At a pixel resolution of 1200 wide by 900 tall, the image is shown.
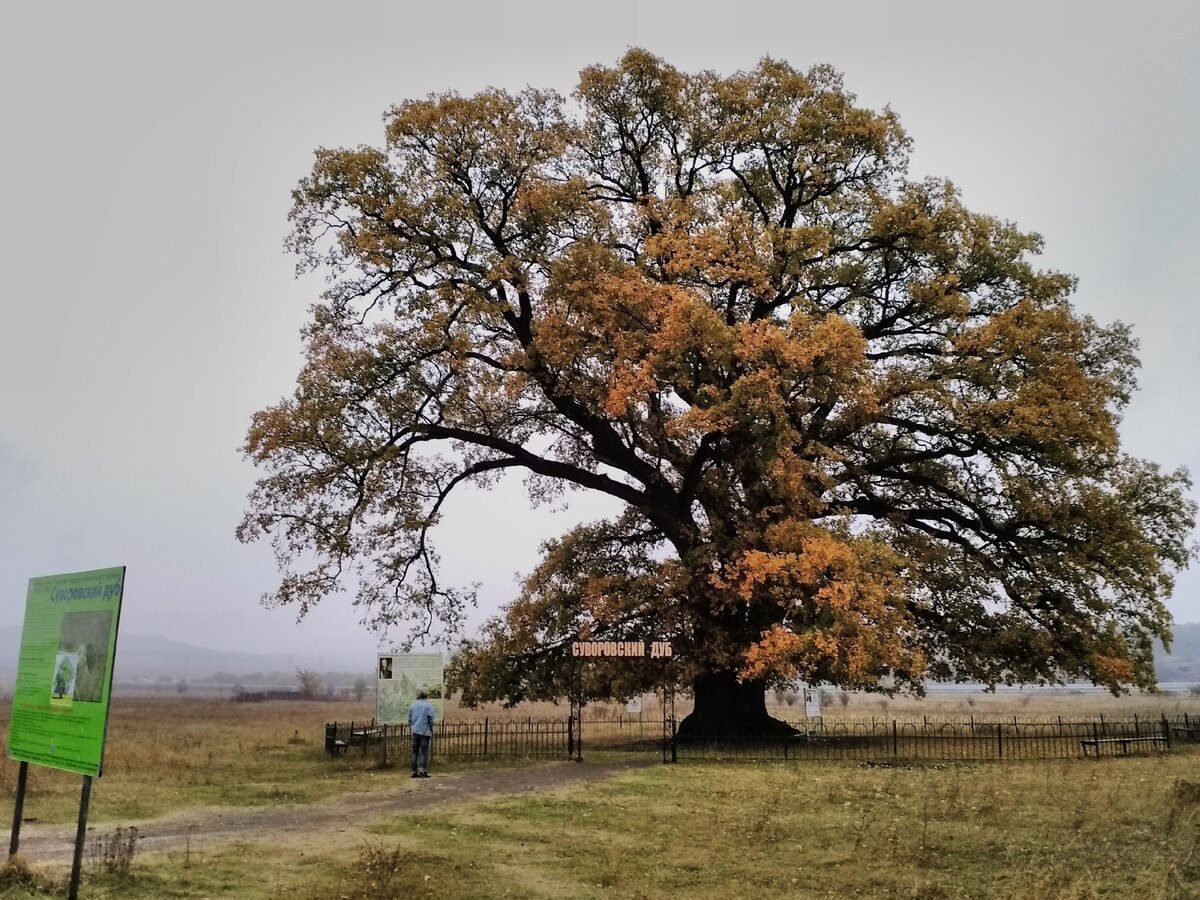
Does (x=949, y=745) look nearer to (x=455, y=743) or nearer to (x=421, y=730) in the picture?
(x=455, y=743)

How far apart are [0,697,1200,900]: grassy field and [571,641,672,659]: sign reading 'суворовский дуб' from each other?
11.2 ft

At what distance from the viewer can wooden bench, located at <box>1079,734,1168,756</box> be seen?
1961 cm

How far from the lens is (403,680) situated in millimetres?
19016

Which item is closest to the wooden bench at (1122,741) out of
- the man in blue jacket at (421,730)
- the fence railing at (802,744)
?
the fence railing at (802,744)

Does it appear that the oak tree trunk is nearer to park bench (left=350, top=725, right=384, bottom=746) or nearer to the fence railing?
the fence railing

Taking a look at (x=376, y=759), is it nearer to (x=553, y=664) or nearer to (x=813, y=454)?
(x=553, y=664)

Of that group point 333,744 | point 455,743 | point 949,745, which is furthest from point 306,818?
point 949,745

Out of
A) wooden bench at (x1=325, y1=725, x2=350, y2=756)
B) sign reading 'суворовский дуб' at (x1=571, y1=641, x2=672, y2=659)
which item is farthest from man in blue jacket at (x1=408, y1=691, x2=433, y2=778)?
sign reading 'суворовский дуб' at (x1=571, y1=641, x2=672, y2=659)

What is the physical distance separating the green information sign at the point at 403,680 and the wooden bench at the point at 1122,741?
13598mm

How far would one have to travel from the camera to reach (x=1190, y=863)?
364 inches

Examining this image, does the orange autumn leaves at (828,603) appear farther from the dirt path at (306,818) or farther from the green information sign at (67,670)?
the green information sign at (67,670)

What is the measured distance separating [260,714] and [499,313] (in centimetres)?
2885

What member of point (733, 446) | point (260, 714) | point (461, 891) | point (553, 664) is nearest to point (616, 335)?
point (733, 446)

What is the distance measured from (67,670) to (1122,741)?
A: 2016 centimetres
